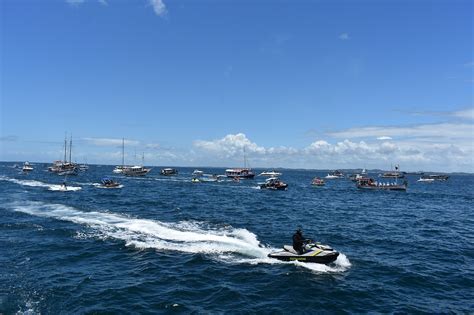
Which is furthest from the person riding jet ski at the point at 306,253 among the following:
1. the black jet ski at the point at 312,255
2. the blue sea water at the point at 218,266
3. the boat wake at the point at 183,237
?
the blue sea water at the point at 218,266

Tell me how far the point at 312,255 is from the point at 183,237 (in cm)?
1240

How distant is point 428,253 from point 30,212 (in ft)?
146

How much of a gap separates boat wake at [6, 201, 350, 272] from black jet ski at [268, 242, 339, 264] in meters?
0.38

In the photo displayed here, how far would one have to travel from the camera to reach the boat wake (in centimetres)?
2760

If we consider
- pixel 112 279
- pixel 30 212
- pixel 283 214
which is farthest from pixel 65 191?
pixel 112 279

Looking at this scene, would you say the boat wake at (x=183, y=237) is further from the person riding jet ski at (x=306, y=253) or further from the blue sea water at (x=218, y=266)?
the person riding jet ski at (x=306, y=253)

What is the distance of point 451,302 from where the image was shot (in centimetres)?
2069

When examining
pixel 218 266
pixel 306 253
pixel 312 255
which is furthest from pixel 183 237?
pixel 312 255

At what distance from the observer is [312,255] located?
85.6 ft

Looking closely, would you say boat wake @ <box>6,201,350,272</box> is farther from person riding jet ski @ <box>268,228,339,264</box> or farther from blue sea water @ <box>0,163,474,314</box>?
person riding jet ski @ <box>268,228,339,264</box>

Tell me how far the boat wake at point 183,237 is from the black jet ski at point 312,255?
38 centimetres

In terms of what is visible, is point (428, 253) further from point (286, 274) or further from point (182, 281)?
point (182, 281)

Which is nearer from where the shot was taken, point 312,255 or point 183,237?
point 312,255

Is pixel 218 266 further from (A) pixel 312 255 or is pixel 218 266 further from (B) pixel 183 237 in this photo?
(B) pixel 183 237
